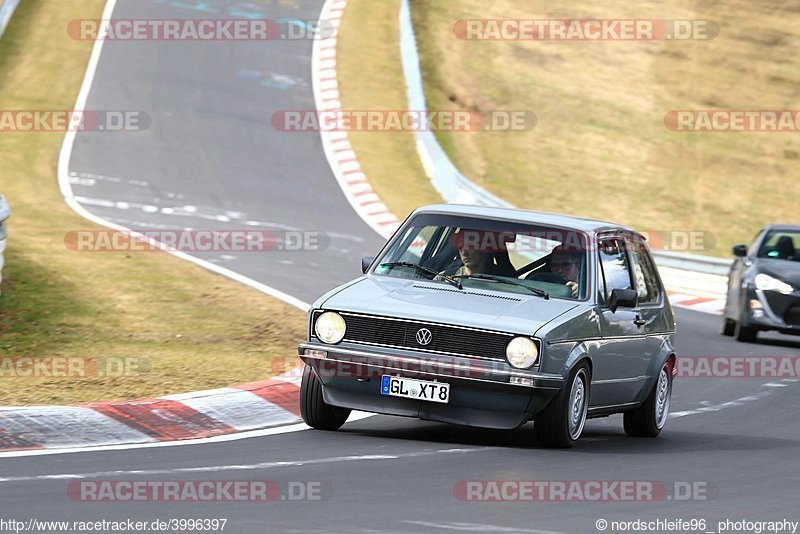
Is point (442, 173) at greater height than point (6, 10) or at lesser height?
lesser

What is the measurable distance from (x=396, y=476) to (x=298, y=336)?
5822 millimetres

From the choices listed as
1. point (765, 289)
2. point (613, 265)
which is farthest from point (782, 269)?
point (613, 265)

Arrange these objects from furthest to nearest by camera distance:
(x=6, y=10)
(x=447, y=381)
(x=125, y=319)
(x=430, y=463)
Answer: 1. (x=6, y=10)
2. (x=125, y=319)
3. (x=447, y=381)
4. (x=430, y=463)

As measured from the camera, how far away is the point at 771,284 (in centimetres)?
1808

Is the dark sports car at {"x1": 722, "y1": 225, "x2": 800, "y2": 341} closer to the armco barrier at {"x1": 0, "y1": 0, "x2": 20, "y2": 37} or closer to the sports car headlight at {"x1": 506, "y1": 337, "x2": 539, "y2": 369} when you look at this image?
the sports car headlight at {"x1": 506, "y1": 337, "x2": 539, "y2": 369}

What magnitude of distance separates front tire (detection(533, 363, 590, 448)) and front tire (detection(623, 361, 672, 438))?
4.33 feet

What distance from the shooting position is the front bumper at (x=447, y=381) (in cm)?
928

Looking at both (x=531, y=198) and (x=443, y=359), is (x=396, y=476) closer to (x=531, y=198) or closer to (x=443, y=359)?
(x=443, y=359)

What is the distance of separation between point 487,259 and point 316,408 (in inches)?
60.9

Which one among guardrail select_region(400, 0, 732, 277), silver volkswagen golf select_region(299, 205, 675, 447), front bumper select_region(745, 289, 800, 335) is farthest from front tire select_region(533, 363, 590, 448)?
guardrail select_region(400, 0, 732, 277)

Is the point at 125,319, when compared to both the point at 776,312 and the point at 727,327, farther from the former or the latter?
the point at 727,327

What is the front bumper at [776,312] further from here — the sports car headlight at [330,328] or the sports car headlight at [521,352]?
the sports car headlight at [330,328]

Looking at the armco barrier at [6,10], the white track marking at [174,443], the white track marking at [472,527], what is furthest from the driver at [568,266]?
the armco barrier at [6,10]

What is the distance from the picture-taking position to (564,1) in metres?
43.7
